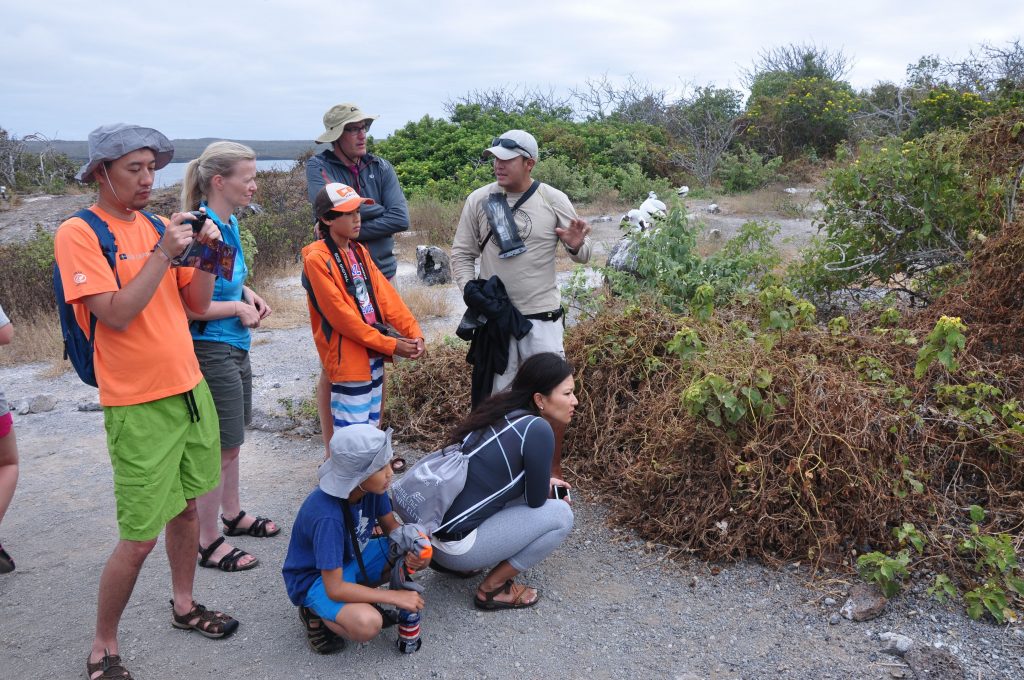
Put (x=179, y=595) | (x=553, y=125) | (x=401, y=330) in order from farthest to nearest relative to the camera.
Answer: (x=553, y=125) → (x=401, y=330) → (x=179, y=595)

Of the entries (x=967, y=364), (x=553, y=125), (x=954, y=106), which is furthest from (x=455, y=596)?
(x=553, y=125)

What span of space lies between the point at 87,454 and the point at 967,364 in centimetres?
509

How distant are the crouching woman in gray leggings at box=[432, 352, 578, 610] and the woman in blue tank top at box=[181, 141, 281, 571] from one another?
3.24 feet

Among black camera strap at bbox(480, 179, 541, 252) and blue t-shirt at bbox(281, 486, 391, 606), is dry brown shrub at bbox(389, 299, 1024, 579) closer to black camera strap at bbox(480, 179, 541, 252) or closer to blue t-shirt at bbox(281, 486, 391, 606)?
black camera strap at bbox(480, 179, 541, 252)

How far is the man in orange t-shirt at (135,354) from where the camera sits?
2.51 meters

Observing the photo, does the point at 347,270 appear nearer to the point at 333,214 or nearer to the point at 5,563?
the point at 333,214

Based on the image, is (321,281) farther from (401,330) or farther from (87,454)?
(87,454)

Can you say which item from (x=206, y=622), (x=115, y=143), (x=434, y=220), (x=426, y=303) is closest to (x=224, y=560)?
(x=206, y=622)

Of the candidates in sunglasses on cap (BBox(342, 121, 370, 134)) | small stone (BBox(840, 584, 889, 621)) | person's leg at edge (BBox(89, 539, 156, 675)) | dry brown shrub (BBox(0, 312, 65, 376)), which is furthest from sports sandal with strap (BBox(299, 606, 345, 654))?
dry brown shrub (BBox(0, 312, 65, 376))

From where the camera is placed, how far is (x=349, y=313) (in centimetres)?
365

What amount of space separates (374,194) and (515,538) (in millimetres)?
2179

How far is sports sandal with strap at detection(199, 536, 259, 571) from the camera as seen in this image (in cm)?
350

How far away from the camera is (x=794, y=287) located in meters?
5.89

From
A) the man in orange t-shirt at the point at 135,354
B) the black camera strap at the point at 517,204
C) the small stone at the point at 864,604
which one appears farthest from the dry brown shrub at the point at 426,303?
the small stone at the point at 864,604
